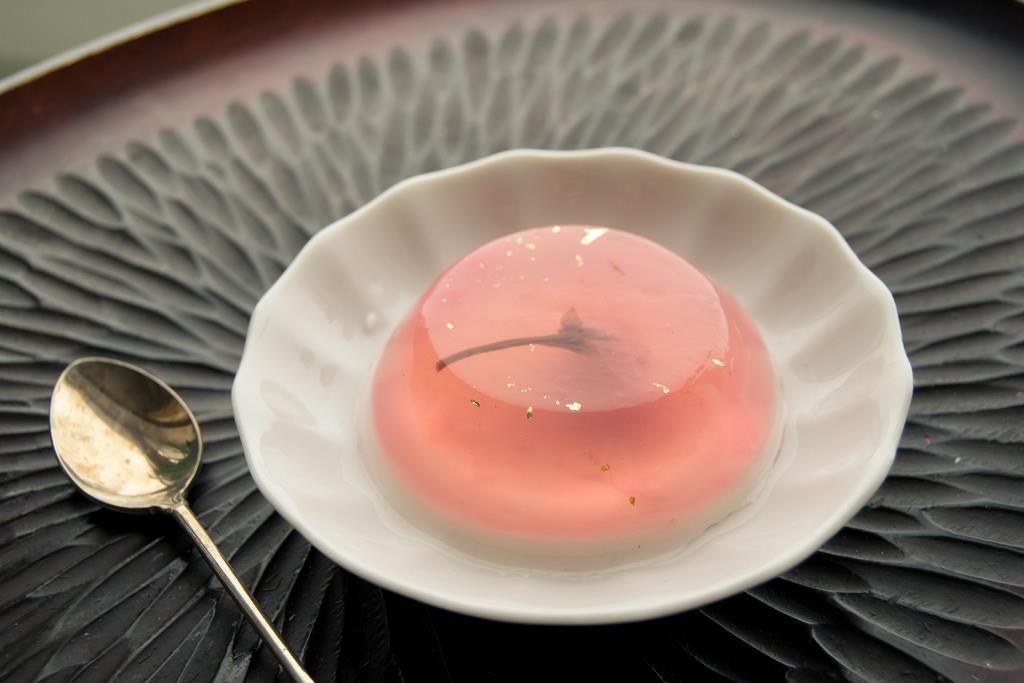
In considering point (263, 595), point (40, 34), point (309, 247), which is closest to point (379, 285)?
point (309, 247)

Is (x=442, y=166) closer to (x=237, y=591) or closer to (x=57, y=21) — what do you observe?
(x=237, y=591)

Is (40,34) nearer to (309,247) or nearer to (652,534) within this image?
(309,247)

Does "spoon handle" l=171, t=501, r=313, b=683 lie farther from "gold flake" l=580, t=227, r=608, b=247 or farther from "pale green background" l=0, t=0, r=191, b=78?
"pale green background" l=0, t=0, r=191, b=78

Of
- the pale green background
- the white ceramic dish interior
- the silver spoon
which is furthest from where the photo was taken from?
the pale green background

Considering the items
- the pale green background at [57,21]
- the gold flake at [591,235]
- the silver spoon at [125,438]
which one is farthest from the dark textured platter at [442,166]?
the pale green background at [57,21]

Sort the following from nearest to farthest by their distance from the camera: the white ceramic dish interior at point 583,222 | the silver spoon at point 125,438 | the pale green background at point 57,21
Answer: the white ceramic dish interior at point 583,222, the silver spoon at point 125,438, the pale green background at point 57,21

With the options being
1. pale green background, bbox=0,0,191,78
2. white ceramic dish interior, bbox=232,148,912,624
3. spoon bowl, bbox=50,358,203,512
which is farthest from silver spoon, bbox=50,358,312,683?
pale green background, bbox=0,0,191,78

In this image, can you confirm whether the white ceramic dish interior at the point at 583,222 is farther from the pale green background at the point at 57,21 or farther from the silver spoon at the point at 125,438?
the pale green background at the point at 57,21
